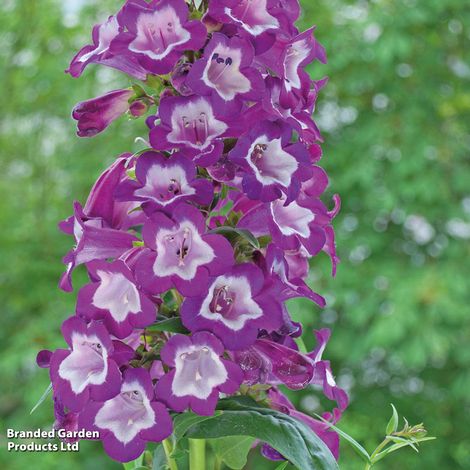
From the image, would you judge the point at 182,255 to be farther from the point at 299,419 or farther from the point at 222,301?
the point at 299,419

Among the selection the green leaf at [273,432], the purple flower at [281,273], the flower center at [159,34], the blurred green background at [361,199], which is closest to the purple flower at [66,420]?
the green leaf at [273,432]

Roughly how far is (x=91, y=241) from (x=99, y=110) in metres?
0.13

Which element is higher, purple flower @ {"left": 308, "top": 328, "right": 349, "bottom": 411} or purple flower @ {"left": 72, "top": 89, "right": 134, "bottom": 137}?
purple flower @ {"left": 72, "top": 89, "right": 134, "bottom": 137}

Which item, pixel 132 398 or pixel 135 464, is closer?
pixel 132 398

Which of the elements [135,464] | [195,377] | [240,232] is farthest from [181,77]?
[135,464]

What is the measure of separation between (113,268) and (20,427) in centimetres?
314

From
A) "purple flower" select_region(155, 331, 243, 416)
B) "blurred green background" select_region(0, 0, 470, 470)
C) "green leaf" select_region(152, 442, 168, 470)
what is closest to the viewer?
"purple flower" select_region(155, 331, 243, 416)

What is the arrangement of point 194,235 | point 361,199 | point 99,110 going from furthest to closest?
1. point 361,199
2. point 99,110
3. point 194,235

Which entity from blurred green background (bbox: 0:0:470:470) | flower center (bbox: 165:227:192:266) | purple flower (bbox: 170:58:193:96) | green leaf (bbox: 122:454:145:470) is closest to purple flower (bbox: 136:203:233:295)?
flower center (bbox: 165:227:192:266)

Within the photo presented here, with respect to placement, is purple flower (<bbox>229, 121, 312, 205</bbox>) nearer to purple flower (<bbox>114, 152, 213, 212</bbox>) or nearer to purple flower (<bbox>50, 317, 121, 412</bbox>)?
purple flower (<bbox>114, 152, 213, 212</bbox>)

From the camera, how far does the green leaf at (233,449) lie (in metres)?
0.77

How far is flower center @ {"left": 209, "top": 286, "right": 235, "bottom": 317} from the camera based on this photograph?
2.26 ft

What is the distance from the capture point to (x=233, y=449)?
777 millimetres

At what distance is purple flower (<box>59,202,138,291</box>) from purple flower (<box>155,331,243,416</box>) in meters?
0.11
